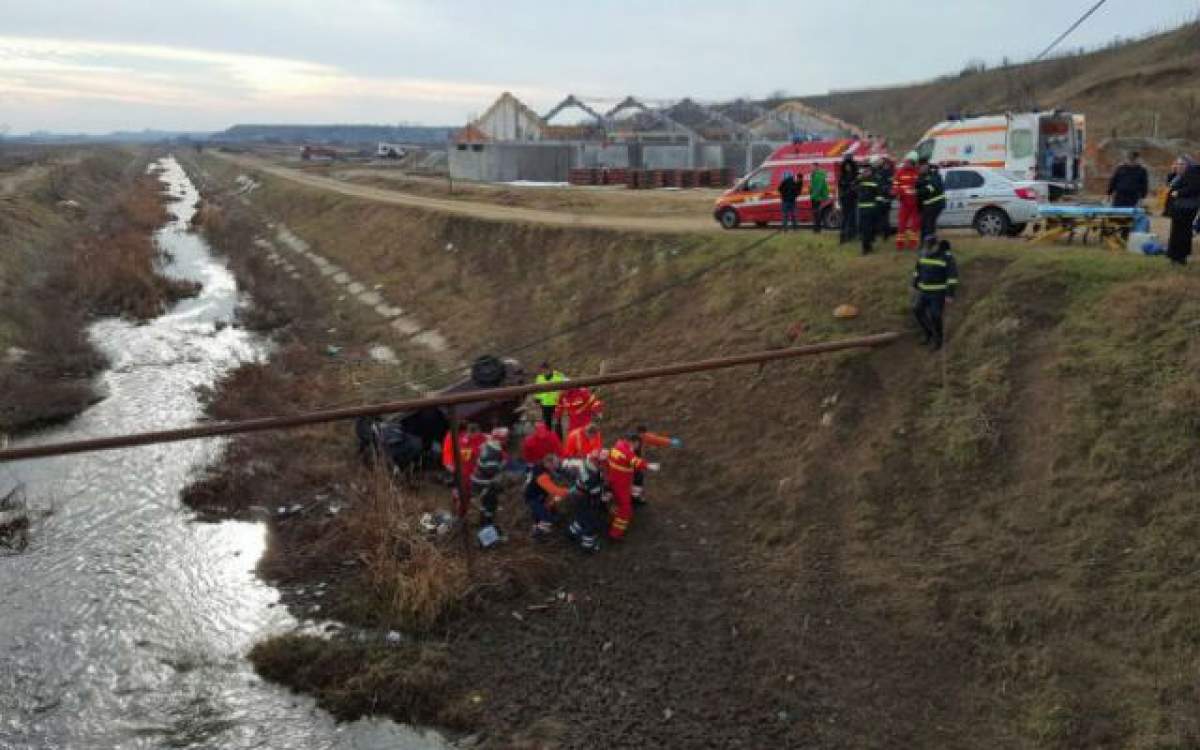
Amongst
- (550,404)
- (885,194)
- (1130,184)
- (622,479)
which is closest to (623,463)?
(622,479)

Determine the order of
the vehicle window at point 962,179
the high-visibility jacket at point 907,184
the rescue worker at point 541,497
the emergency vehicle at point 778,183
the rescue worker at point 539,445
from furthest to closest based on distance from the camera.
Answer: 1. the emergency vehicle at point 778,183
2. the vehicle window at point 962,179
3. the high-visibility jacket at point 907,184
4. the rescue worker at point 539,445
5. the rescue worker at point 541,497

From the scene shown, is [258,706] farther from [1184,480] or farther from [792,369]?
[1184,480]

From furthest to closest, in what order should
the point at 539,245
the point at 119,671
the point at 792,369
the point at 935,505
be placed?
the point at 539,245 < the point at 792,369 < the point at 935,505 < the point at 119,671

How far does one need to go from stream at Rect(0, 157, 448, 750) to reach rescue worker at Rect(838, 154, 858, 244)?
12784mm

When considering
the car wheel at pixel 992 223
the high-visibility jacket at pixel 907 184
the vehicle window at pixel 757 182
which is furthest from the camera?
the vehicle window at pixel 757 182

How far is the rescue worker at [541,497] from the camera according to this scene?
12.0 m

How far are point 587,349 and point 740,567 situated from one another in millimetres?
8979

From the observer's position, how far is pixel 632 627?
10664 mm

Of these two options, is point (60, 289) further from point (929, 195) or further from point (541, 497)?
point (929, 195)

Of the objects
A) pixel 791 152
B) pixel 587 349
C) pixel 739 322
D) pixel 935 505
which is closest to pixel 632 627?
pixel 935 505

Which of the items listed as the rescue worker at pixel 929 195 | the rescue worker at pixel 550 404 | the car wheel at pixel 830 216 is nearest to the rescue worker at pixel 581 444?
the rescue worker at pixel 550 404

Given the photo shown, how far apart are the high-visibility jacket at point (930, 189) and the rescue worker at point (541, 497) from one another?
27.5 ft

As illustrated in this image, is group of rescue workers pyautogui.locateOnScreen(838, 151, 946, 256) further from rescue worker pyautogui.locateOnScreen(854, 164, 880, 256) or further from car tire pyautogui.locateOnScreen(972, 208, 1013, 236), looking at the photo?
car tire pyautogui.locateOnScreen(972, 208, 1013, 236)

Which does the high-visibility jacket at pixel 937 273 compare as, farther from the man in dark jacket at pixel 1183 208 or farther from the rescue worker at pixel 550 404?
the rescue worker at pixel 550 404
